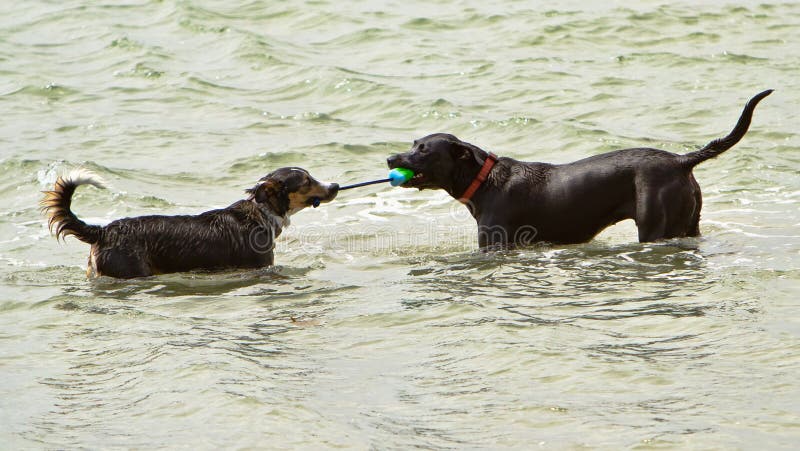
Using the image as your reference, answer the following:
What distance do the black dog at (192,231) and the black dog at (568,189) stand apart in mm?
938

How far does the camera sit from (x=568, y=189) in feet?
29.8

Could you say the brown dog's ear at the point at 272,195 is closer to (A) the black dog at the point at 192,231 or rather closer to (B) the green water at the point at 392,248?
(A) the black dog at the point at 192,231

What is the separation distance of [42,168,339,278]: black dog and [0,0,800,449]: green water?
0.16 meters

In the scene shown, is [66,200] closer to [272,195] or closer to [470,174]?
[272,195]

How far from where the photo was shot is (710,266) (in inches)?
328

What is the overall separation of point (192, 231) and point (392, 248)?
2050mm

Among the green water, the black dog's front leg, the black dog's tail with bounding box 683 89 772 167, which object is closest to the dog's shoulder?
the green water

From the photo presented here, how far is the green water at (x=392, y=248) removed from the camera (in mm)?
5531

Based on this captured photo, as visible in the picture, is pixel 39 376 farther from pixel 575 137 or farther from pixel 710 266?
pixel 575 137

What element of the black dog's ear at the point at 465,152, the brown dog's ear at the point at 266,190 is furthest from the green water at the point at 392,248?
Answer: the black dog's ear at the point at 465,152

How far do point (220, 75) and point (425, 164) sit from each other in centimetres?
937

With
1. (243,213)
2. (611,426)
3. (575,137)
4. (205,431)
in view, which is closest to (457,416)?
(611,426)

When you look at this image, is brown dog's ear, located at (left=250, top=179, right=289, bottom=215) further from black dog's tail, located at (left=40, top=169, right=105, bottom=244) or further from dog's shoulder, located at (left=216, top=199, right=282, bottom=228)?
black dog's tail, located at (left=40, top=169, right=105, bottom=244)

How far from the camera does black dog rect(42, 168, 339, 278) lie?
824 cm
